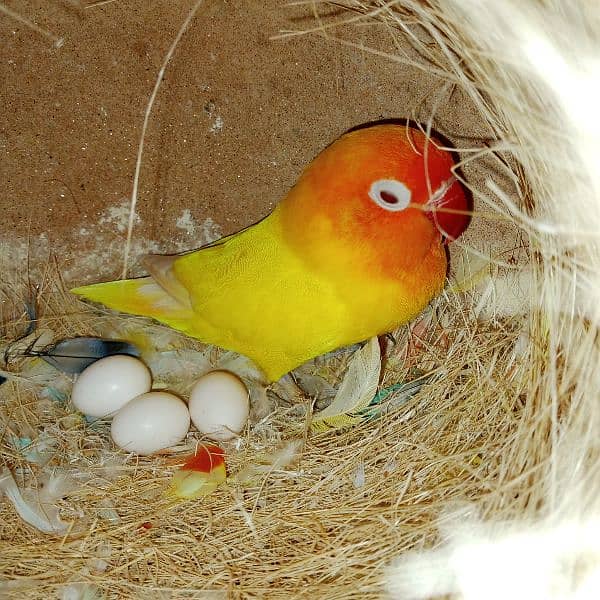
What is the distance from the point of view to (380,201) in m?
1.16

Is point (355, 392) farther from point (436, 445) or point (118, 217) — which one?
point (118, 217)

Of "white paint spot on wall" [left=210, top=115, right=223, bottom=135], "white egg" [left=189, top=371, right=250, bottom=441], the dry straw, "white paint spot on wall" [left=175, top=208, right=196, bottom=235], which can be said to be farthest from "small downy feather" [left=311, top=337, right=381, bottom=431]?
"white paint spot on wall" [left=210, top=115, right=223, bottom=135]

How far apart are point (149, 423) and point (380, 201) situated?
0.65 m

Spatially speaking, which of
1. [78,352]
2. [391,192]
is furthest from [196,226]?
[391,192]

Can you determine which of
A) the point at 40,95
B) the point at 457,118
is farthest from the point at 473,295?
the point at 40,95

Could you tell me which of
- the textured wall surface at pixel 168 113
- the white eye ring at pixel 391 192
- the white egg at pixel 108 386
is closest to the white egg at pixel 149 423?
the white egg at pixel 108 386

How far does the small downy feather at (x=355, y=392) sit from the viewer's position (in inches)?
55.2

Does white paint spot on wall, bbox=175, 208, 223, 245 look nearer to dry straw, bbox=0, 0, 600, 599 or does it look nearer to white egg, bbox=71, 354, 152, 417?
dry straw, bbox=0, 0, 600, 599

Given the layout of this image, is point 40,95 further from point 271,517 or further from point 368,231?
point 271,517

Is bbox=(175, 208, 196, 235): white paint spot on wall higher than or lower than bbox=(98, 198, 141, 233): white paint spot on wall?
higher

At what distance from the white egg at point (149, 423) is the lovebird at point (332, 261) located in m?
0.16

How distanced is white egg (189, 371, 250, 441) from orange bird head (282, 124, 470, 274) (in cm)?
36

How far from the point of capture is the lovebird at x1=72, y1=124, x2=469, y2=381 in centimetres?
117

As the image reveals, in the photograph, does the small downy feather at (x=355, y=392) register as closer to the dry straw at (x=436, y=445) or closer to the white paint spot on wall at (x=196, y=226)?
the dry straw at (x=436, y=445)
